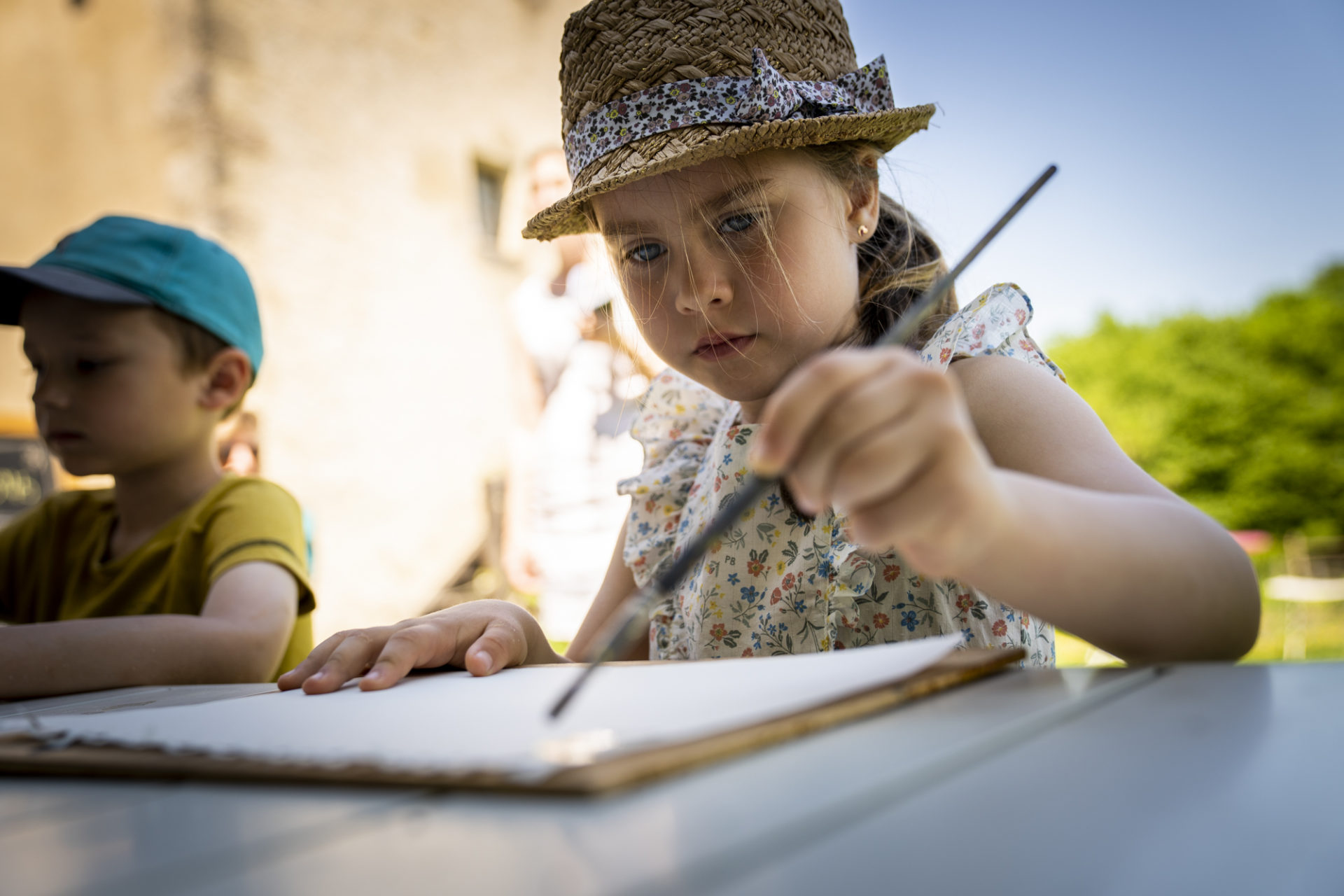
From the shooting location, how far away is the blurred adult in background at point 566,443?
283cm

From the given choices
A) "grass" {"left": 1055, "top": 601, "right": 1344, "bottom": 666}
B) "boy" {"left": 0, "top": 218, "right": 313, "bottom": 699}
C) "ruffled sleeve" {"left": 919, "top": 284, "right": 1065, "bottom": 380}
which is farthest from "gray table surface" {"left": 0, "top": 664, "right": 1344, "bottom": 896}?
"grass" {"left": 1055, "top": 601, "right": 1344, "bottom": 666}

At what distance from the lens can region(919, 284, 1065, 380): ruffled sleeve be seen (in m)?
0.83

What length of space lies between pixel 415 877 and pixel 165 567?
108 centimetres

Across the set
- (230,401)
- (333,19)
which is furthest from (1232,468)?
(230,401)

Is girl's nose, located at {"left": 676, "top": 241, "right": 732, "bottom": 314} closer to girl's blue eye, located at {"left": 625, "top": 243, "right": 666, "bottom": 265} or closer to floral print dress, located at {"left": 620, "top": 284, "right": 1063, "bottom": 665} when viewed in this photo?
girl's blue eye, located at {"left": 625, "top": 243, "right": 666, "bottom": 265}

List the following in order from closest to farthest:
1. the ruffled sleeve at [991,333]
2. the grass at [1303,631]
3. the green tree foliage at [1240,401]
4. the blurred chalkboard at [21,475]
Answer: the ruffled sleeve at [991,333], the blurred chalkboard at [21,475], the grass at [1303,631], the green tree foliage at [1240,401]

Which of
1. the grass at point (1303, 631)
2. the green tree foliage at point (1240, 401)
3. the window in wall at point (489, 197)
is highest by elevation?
the window in wall at point (489, 197)

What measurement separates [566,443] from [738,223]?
2049 millimetres

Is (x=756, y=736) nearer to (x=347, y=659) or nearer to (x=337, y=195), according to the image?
(x=347, y=659)

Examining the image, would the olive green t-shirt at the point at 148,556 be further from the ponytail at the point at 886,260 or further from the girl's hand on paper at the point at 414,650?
the ponytail at the point at 886,260

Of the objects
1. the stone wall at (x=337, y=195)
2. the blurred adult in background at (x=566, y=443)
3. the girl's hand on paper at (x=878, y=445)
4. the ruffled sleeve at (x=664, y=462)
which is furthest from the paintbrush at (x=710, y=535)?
the stone wall at (x=337, y=195)

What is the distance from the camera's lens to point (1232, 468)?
16.3 meters

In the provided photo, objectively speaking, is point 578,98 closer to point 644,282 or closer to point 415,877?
point 644,282

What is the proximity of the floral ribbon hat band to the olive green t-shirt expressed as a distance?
0.58 meters
